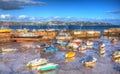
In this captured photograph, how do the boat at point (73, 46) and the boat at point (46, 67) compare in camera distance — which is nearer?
the boat at point (46, 67)

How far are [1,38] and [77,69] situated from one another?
32552 millimetres

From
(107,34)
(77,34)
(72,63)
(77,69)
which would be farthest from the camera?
(107,34)

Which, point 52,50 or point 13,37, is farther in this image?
point 13,37

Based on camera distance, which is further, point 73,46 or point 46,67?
point 73,46

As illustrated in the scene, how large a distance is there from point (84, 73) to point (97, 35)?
4602 centimetres

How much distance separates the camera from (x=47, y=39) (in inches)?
2386

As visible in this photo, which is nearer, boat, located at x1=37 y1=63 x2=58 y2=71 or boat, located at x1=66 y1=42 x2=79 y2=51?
boat, located at x1=37 y1=63 x2=58 y2=71

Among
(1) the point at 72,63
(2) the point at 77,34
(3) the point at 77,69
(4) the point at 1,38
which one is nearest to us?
(3) the point at 77,69

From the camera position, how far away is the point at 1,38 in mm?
55875

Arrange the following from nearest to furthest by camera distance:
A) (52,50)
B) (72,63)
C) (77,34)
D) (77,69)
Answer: (77,69), (72,63), (52,50), (77,34)

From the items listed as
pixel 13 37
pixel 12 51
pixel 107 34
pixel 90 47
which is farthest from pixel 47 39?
pixel 107 34

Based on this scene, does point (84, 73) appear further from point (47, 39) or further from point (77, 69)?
point (47, 39)

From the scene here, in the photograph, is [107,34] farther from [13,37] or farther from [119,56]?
[119,56]

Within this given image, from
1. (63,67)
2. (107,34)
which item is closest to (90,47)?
(63,67)
